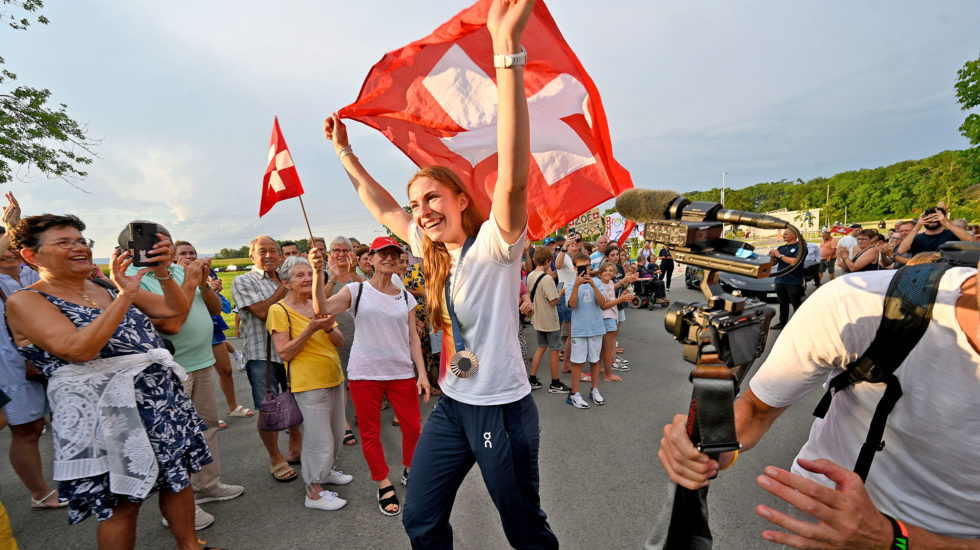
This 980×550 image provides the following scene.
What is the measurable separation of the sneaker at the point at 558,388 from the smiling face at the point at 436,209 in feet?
13.1

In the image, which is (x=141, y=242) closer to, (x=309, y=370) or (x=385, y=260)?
(x=309, y=370)

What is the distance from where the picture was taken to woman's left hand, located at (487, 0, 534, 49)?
128 centimetres

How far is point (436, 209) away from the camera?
6.00ft

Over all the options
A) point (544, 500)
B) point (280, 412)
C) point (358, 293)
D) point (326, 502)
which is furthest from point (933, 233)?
point (280, 412)

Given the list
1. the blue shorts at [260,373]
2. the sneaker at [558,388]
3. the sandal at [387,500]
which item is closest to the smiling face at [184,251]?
the blue shorts at [260,373]

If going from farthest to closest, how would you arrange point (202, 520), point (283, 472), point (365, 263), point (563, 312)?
1. point (563, 312)
2. point (365, 263)
3. point (283, 472)
4. point (202, 520)

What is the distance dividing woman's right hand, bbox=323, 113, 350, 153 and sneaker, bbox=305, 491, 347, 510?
273 cm

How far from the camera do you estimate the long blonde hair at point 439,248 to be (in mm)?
1901

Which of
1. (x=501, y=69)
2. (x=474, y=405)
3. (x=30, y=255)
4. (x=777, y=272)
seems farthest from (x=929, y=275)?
(x=30, y=255)

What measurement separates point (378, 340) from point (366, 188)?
1282mm

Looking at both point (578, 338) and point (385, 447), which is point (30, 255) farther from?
point (578, 338)

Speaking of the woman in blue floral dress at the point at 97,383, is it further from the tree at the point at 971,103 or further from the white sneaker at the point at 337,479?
the tree at the point at 971,103

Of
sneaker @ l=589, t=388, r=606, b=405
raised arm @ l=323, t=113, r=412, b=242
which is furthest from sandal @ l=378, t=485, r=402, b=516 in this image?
sneaker @ l=589, t=388, r=606, b=405

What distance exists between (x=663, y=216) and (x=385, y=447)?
13.0 feet
